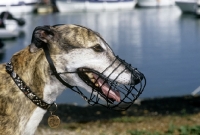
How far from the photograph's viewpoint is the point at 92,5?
158ft

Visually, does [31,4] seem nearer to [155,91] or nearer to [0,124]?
[155,91]

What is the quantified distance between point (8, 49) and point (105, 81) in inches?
785

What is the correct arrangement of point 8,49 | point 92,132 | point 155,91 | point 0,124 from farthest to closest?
point 8,49, point 155,91, point 92,132, point 0,124

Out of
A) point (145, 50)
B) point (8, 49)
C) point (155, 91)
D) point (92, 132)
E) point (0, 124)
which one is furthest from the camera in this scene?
point (8, 49)

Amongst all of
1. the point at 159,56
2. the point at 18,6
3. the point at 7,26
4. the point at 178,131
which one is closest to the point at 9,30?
the point at 7,26

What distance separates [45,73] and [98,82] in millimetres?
340

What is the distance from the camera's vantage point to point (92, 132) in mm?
6746

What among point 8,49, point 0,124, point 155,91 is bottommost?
point 8,49

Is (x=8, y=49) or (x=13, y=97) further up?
(x=13, y=97)

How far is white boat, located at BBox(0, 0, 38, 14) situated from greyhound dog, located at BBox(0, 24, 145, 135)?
40.4 meters

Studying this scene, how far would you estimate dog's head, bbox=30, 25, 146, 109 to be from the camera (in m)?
3.09

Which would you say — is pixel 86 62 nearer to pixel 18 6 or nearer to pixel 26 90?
pixel 26 90

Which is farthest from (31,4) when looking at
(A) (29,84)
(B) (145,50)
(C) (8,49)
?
(A) (29,84)

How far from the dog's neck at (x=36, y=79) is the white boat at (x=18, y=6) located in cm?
4038
